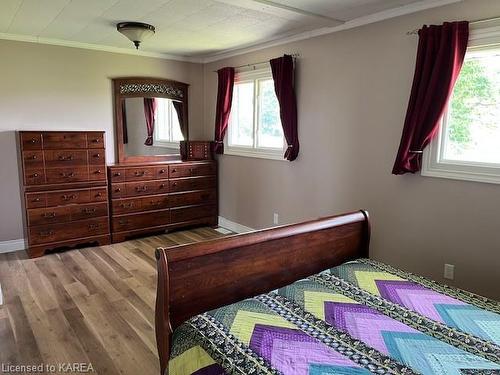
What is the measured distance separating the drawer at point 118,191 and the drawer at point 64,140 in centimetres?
60

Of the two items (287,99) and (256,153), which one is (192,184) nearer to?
(256,153)

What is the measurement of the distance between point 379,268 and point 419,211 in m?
1.01

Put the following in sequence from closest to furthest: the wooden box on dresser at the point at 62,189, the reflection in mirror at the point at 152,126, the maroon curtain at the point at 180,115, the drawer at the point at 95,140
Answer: the wooden box on dresser at the point at 62,189
the drawer at the point at 95,140
the reflection in mirror at the point at 152,126
the maroon curtain at the point at 180,115

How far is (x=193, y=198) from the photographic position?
5.10 meters

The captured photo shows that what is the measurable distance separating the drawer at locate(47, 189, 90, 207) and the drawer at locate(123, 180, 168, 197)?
479mm

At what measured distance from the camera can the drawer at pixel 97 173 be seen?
13.8 ft

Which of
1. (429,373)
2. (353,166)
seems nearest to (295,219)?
(353,166)

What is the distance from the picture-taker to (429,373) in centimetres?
131

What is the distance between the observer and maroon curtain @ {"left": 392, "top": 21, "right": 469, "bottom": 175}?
2600 millimetres

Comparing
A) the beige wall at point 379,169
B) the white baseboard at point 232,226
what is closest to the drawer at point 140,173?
the white baseboard at point 232,226

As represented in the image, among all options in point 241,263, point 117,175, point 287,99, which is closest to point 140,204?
point 117,175

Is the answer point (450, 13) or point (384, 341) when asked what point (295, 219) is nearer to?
point (450, 13)

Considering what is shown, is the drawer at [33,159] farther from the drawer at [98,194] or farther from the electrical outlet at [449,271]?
the electrical outlet at [449,271]

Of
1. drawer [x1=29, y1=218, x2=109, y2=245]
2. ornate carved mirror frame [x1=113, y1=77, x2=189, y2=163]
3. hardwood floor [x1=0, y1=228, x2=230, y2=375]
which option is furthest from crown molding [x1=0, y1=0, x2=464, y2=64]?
hardwood floor [x1=0, y1=228, x2=230, y2=375]
